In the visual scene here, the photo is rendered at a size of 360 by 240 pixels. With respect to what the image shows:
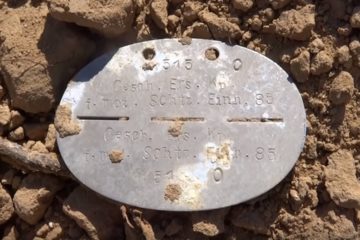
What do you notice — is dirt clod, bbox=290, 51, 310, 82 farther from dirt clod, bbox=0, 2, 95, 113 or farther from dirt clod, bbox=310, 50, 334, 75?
dirt clod, bbox=0, 2, 95, 113

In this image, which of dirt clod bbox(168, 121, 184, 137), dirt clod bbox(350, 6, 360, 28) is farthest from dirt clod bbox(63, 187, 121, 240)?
dirt clod bbox(350, 6, 360, 28)

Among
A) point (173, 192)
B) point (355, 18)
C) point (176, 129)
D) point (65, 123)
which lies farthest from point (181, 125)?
point (355, 18)

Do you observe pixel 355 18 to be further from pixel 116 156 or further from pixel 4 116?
pixel 4 116

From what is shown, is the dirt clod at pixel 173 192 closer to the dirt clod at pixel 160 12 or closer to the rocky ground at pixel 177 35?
the rocky ground at pixel 177 35

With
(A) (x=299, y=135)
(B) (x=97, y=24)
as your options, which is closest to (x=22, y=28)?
(B) (x=97, y=24)

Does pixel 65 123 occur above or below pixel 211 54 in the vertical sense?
below

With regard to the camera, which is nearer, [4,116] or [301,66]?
[301,66]

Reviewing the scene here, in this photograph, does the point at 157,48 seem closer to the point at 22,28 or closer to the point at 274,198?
the point at 22,28
